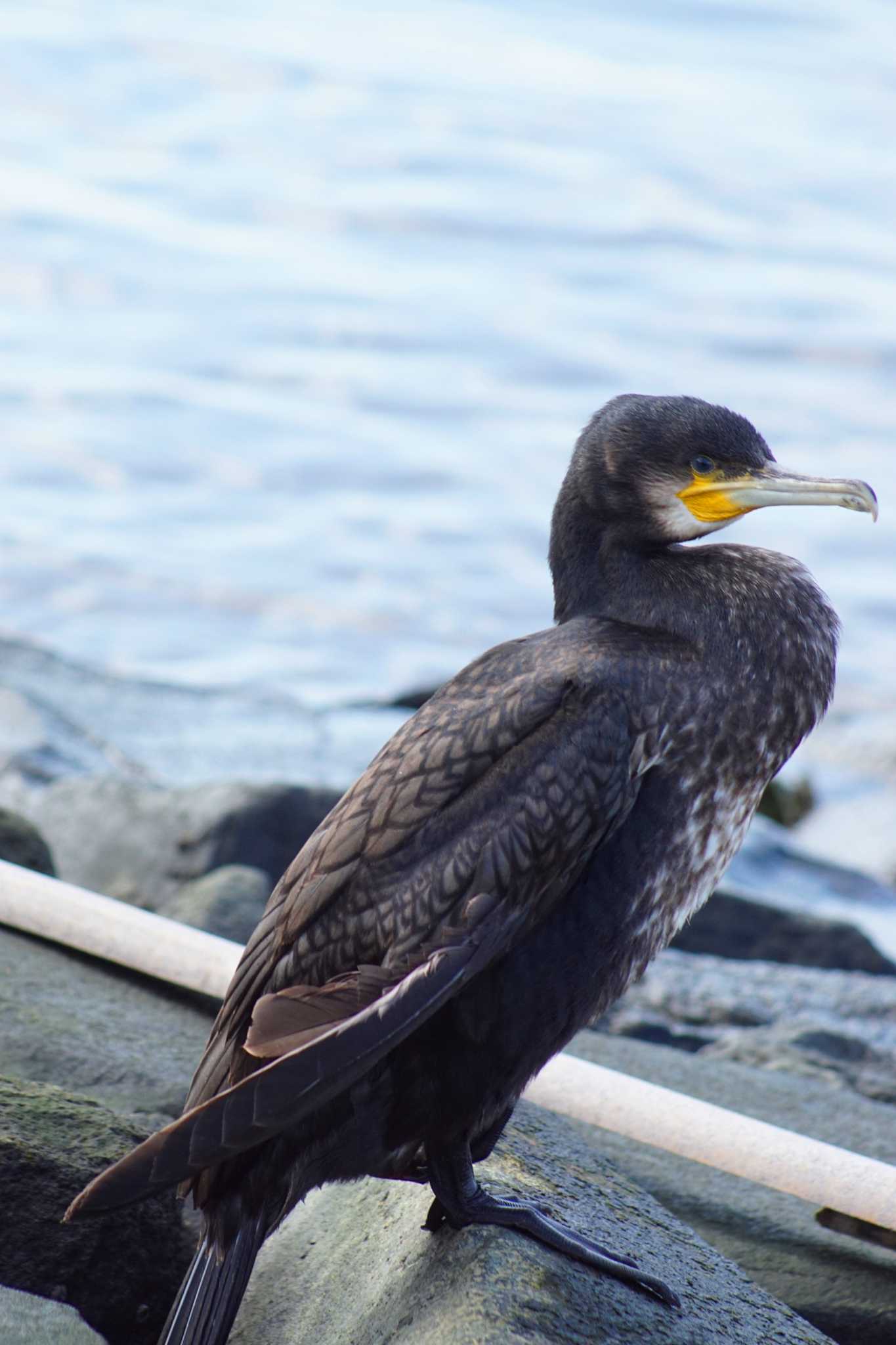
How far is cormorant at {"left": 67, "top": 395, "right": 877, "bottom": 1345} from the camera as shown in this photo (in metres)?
2.83

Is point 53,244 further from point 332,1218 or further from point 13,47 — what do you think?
point 332,1218

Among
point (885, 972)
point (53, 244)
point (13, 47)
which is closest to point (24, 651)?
point (885, 972)

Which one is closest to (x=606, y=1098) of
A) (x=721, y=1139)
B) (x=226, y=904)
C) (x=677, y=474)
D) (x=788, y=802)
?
(x=721, y=1139)

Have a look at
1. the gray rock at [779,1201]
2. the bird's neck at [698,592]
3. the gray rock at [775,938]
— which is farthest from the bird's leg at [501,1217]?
the gray rock at [775,938]

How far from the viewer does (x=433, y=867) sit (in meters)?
2.89

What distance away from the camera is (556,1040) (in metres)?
2.99

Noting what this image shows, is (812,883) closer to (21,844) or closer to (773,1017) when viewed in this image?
(773,1017)

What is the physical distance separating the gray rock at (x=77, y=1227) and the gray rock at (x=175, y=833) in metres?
2.60

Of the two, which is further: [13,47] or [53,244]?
[13,47]

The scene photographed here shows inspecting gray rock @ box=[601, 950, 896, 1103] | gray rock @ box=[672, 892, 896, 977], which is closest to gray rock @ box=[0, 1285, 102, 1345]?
gray rock @ box=[601, 950, 896, 1103]

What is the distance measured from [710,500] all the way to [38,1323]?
1769 mm

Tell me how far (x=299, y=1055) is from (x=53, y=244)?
13246 mm

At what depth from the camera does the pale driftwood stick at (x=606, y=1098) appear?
3520mm

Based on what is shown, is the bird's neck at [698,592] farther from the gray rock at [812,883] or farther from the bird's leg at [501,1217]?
the gray rock at [812,883]
